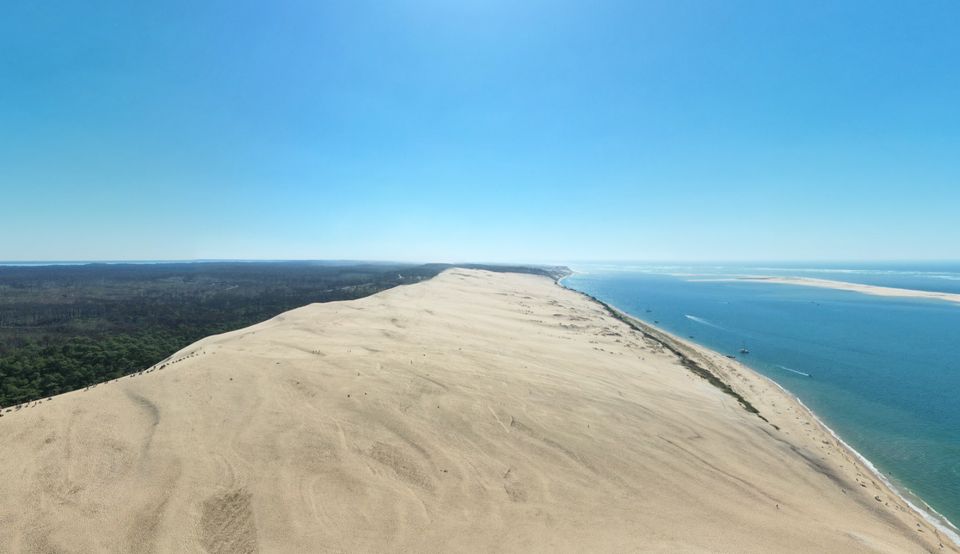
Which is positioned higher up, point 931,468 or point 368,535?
point 368,535

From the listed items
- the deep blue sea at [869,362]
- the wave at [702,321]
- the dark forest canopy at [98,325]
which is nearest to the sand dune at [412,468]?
the deep blue sea at [869,362]

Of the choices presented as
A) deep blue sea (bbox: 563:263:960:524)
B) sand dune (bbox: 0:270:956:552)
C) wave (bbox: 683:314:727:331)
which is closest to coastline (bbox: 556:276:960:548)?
deep blue sea (bbox: 563:263:960:524)

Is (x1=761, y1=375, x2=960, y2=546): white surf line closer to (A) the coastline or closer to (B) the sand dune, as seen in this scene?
(A) the coastline

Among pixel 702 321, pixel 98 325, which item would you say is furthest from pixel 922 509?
pixel 98 325

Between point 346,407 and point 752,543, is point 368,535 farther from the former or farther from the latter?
point 752,543

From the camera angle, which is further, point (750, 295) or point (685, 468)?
point (750, 295)

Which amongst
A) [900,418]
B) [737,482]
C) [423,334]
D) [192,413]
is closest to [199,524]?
[192,413]
